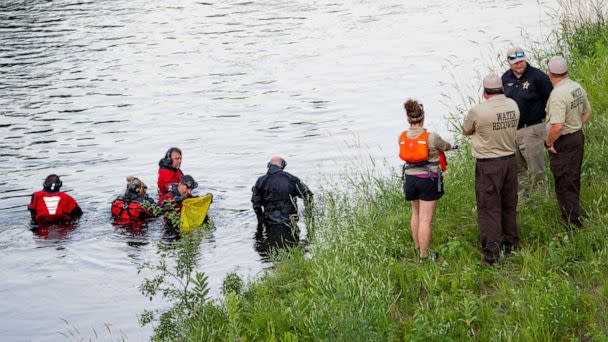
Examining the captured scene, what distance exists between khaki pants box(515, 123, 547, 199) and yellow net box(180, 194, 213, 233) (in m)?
6.62

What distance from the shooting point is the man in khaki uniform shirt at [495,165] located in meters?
9.17

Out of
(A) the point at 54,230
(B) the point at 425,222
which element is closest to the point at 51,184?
(A) the point at 54,230

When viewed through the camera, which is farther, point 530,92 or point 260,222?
point 260,222

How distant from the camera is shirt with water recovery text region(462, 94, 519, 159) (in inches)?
360

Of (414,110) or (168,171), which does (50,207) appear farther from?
(414,110)

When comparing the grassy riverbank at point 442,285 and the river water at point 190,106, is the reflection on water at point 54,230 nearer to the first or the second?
the river water at point 190,106

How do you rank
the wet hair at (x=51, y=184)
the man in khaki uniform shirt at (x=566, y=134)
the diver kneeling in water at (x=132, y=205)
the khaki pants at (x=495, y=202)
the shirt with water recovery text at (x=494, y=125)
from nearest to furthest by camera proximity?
the shirt with water recovery text at (x=494, y=125) → the khaki pants at (x=495, y=202) → the man in khaki uniform shirt at (x=566, y=134) → the wet hair at (x=51, y=184) → the diver kneeling in water at (x=132, y=205)

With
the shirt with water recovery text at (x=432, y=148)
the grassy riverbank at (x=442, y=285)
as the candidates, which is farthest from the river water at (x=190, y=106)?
the shirt with water recovery text at (x=432, y=148)

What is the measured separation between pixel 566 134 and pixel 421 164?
1.58 m

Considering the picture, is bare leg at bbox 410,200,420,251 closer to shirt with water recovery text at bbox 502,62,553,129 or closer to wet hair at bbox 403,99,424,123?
wet hair at bbox 403,99,424,123

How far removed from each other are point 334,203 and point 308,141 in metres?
9.08

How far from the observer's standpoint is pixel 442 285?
30.5ft

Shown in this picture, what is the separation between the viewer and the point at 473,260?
9664 millimetres

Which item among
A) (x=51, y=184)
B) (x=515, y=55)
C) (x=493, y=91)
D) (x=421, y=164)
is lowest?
(x=51, y=184)
